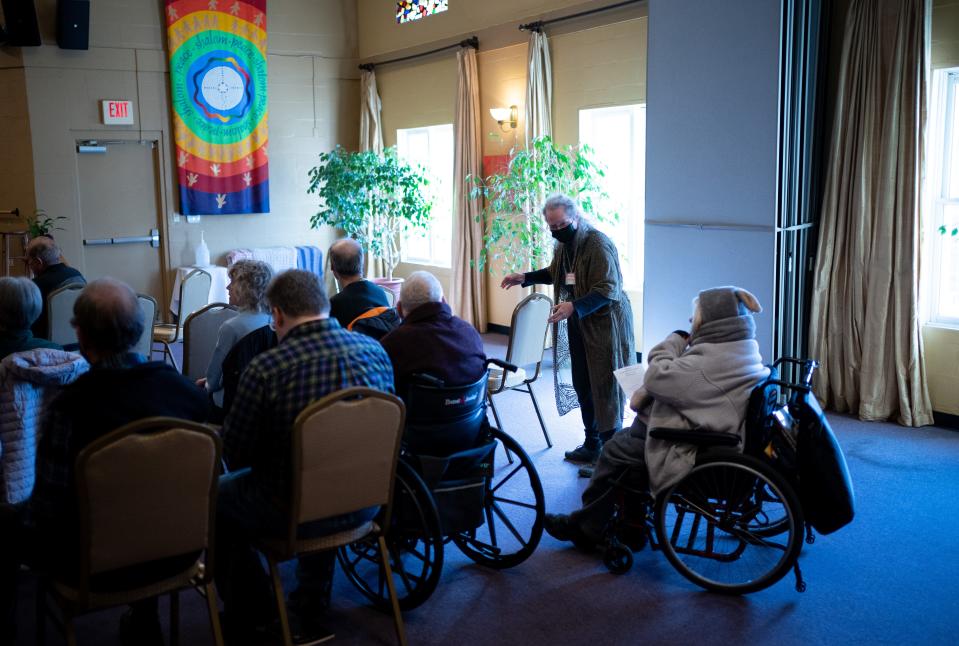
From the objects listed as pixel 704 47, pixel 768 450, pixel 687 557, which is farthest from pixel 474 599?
pixel 704 47

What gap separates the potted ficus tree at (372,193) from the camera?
8.33 meters

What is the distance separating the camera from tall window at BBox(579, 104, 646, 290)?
7008 mm

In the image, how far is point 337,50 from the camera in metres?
9.66

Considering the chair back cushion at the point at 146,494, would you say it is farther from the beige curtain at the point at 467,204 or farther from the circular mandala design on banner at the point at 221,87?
the circular mandala design on banner at the point at 221,87

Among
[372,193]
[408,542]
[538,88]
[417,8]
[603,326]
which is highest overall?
[417,8]

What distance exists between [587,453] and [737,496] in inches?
62.5

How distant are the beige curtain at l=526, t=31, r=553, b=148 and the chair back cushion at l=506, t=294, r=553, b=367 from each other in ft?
9.72

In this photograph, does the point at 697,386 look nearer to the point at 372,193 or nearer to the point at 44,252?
the point at 44,252

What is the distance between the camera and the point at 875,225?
504 centimetres

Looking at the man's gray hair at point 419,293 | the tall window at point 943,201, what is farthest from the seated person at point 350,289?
the tall window at point 943,201

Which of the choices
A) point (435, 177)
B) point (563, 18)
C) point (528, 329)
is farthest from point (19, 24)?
point (528, 329)

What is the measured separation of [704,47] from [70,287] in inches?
150

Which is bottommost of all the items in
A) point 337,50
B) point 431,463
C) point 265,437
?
point 431,463

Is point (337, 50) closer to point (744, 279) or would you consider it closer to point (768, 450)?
point (744, 279)
